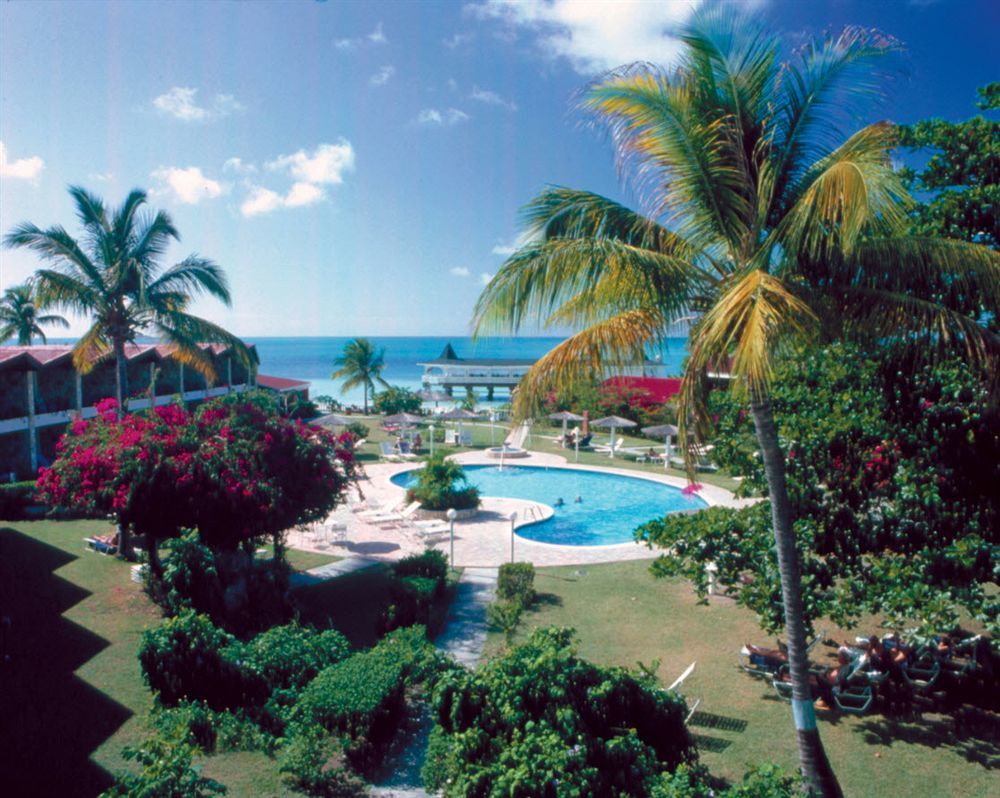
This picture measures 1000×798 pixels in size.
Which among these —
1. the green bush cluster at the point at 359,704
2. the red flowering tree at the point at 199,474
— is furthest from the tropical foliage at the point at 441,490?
the green bush cluster at the point at 359,704

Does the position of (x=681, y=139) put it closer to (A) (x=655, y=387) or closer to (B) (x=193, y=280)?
(B) (x=193, y=280)

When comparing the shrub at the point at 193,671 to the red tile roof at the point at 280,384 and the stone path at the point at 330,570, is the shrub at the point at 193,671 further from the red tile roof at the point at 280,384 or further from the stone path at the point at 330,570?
the red tile roof at the point at 280,384

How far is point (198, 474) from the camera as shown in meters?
11.8

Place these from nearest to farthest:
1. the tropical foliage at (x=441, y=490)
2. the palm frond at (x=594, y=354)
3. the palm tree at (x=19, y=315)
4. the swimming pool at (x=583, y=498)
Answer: the palm frond at (x=594, y=354), the swimming pool at (x=583, y=498), the tropical foliage at (x=441, y=490), the palm tree at (x=19, y=315)

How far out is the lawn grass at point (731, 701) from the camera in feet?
24.3

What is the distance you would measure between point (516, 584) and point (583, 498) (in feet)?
40.7

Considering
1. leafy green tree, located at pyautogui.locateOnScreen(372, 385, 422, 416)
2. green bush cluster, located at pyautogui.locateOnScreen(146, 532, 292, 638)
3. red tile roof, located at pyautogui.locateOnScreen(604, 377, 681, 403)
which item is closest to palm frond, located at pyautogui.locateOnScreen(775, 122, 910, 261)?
green bush cluster, located at pyautogui.locateOnScreen(146, 532, 292, 638)

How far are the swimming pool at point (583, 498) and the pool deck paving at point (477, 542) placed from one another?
0.93 metres

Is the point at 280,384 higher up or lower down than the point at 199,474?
higher up

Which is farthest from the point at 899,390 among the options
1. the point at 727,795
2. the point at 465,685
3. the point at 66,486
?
the point at 66,486

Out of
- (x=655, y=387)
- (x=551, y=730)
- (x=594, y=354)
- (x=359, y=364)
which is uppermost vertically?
(x=359, y=364)

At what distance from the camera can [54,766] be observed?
22.1 ft

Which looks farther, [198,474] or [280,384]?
[280,384]

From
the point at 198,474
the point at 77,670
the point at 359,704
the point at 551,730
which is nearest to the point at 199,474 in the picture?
the point at 198,474
